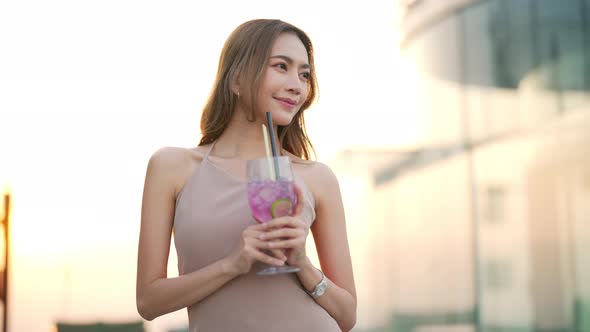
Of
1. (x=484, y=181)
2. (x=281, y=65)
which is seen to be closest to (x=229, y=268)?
(x=281, y=65)

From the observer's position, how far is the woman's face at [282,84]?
1.46 meters

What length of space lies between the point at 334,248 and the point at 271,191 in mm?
379

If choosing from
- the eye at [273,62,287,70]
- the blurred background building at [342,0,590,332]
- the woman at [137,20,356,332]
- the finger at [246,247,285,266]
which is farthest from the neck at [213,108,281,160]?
the blurred background building at [342,0,590,332]

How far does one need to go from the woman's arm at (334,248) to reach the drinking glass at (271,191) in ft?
0.96

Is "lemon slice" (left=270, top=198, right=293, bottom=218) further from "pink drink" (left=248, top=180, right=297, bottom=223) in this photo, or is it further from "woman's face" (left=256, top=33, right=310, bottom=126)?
"woman's face" (left=256, top=33, right=310, bottom=126)

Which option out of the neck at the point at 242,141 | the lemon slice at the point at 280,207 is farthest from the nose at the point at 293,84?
the lemon slice at the point at 280,207

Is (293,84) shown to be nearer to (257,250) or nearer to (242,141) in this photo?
(242,141)

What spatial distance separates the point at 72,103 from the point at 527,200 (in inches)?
108

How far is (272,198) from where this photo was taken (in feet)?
3.88

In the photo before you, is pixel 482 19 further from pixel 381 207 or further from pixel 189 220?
pixel 189 220

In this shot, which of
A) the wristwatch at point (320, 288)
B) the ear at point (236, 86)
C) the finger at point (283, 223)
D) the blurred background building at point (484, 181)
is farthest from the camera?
the blurred background building at point (484, 181)

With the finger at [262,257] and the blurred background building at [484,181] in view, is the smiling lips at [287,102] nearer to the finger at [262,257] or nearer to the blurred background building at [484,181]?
the finger at [262,257]

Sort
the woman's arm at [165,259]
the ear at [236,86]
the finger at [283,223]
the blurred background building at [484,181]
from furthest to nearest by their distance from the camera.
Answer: the blurred background building at [484,181] < the ear at [236,86] < the woman's arm at [165,259] < the finger at [283,223]

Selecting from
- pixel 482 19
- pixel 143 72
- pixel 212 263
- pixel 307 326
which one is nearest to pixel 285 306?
pixel 307 326
